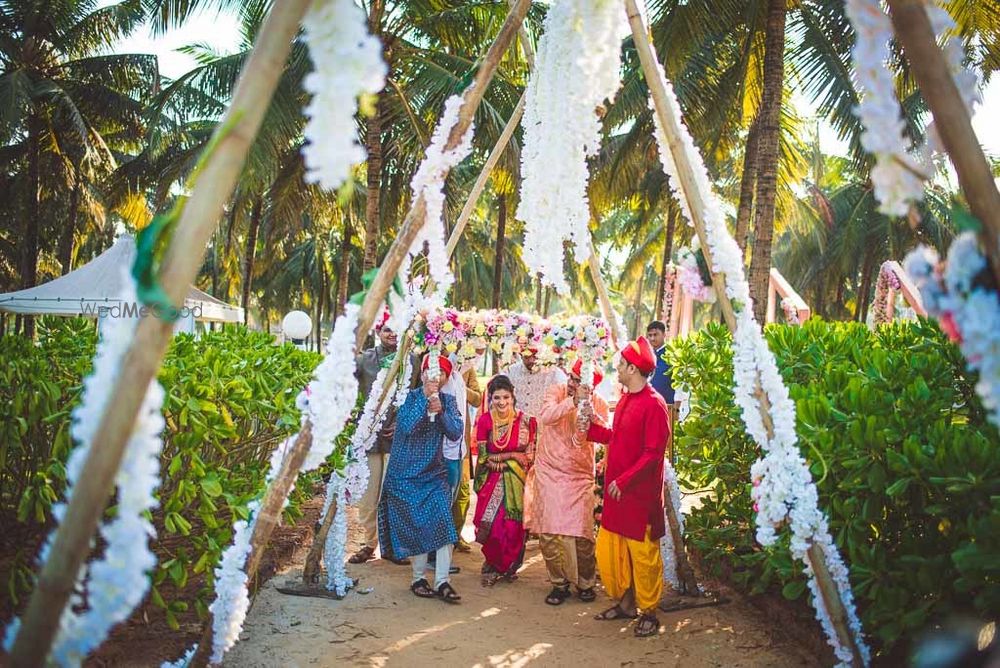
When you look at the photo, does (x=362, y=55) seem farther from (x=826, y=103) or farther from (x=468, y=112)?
(x=826, y=103)

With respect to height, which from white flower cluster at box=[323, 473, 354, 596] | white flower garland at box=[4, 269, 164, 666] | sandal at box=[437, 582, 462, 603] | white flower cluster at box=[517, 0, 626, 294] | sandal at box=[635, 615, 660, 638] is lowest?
sandal at box=[635, 615, 660, 638]

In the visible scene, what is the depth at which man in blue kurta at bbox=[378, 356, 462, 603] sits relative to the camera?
5.35 meters

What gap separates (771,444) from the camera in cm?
333

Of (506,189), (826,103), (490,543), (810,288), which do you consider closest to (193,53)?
(506,189)

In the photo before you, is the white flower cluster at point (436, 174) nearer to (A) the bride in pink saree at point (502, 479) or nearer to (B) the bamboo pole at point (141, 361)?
(B) the bamboo pole at point (141, 361)

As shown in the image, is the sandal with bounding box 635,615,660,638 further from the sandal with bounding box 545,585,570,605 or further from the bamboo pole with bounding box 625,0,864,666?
the bamboo pole with bounding box 625,0,864,666

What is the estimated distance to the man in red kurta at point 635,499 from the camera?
473cm

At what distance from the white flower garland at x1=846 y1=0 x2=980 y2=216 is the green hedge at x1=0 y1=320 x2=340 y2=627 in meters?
3.12

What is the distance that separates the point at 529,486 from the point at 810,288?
26367 mm

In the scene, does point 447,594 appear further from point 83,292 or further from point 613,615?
point 83,292

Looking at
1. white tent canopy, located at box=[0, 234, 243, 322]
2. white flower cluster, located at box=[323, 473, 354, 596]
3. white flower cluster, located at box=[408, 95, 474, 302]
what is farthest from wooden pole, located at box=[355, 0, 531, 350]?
white tent canopy, located at box=[0, 234, 243, 322]

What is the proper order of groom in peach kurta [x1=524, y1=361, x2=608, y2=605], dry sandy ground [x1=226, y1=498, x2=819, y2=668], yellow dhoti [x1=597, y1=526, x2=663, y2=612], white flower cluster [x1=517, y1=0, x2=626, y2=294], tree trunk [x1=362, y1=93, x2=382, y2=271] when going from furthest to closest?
tree trunk [x1=362, y1=93, x2=382, y2=271] → groom in peach kurta [x1=524, y1=361, x2=608, y2=605] → yellow dhoti [x1=597, y1=526, x2=663, y2=612] → dry sandy ground [x1=226, y1=498, x2=819, y2=668] → white flower cluster [x1=517, y1=0, x2=626, y2=294]

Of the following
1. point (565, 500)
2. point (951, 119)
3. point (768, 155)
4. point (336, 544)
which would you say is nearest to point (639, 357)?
point (565, 500)

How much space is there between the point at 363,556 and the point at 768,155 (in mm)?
5708
